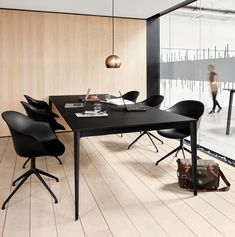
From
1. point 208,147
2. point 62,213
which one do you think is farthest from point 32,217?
point 208,147

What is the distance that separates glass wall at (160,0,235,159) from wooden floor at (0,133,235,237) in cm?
85

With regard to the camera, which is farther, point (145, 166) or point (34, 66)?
point (34, 66)

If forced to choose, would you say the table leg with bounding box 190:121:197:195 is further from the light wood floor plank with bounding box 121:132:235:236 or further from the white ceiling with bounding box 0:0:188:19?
the white ceiling with bounding box 0:0:188:19

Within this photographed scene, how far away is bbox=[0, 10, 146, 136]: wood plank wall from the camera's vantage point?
5.46 m

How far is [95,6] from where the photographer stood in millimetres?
5215

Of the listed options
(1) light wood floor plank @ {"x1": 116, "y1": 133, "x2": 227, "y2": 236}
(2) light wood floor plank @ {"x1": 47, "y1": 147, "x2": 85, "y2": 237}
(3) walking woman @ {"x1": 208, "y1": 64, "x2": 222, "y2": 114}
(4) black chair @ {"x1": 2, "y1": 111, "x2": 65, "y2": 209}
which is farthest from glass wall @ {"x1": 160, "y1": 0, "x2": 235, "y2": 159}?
(4) black chair @ {"x1": 2, "y1": 111, "x2": 65, "y2": 209}

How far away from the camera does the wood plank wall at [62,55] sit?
546 centimetres

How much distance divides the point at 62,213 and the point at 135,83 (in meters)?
4.39

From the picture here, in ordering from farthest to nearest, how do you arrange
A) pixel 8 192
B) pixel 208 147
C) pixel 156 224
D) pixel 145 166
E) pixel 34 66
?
1. pixel 34 66
2. pixel 208 147
3. pixel 145 166
4. pixel 8 192
5. pixel 156 224

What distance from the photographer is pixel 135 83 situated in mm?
6434

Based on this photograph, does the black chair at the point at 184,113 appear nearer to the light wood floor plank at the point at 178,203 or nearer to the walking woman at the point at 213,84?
the light wood floor plank at the point at 178,203

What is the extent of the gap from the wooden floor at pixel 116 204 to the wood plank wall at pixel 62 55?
2139mm

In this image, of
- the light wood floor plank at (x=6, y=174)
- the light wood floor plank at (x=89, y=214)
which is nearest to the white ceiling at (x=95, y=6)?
the light wood floor plank at (x=6, y=174)

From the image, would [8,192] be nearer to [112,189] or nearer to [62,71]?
[112,189]
